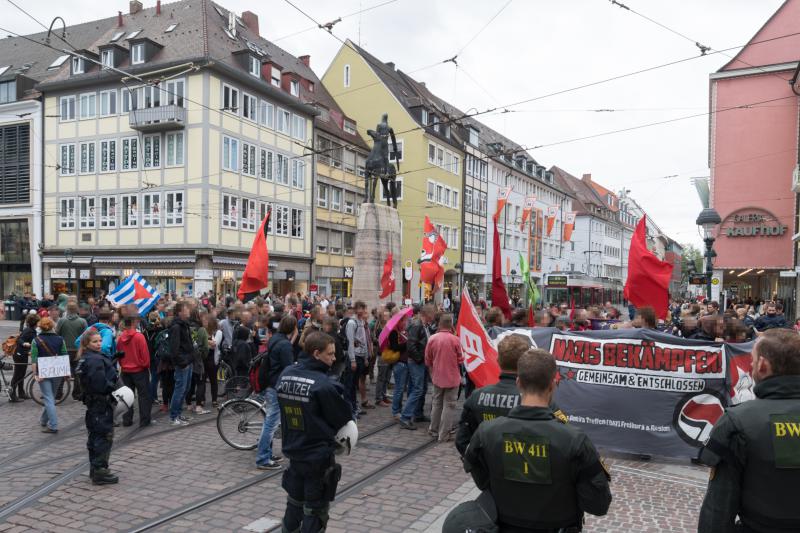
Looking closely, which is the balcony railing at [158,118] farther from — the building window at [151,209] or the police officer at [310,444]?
the police officer at [310,444]

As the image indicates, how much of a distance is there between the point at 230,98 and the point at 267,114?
3.38 m

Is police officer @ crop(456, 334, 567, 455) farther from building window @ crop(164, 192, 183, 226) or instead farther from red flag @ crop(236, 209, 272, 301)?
building window @ crop(164, 192, 183, 226)

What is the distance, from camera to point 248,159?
35094mm

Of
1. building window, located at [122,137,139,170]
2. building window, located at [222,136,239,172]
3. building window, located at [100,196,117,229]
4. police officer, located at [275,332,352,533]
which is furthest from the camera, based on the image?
building window, located at [100,196,117,229]

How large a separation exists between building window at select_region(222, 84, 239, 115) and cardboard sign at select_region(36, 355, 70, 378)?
2534 centimetres

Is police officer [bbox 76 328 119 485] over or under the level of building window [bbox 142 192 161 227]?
under

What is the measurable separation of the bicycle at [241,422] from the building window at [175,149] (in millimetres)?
27398

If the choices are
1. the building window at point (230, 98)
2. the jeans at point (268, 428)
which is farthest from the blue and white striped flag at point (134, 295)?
the building window at point (230, 98)

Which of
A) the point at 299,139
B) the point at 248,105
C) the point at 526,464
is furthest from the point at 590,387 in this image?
the point at 299,139

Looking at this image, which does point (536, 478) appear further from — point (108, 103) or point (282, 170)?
point (108, 103)

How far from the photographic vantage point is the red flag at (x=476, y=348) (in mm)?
6676

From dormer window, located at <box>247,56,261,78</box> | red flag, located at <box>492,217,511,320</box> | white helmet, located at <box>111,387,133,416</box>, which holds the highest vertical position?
dormer window, located at <box>247,56,261,78</box>

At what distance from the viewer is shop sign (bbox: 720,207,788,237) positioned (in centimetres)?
3198

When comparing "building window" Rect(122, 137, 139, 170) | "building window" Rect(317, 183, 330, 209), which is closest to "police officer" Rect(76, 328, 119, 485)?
"building window" Rect(122, 137, 139, 170)
